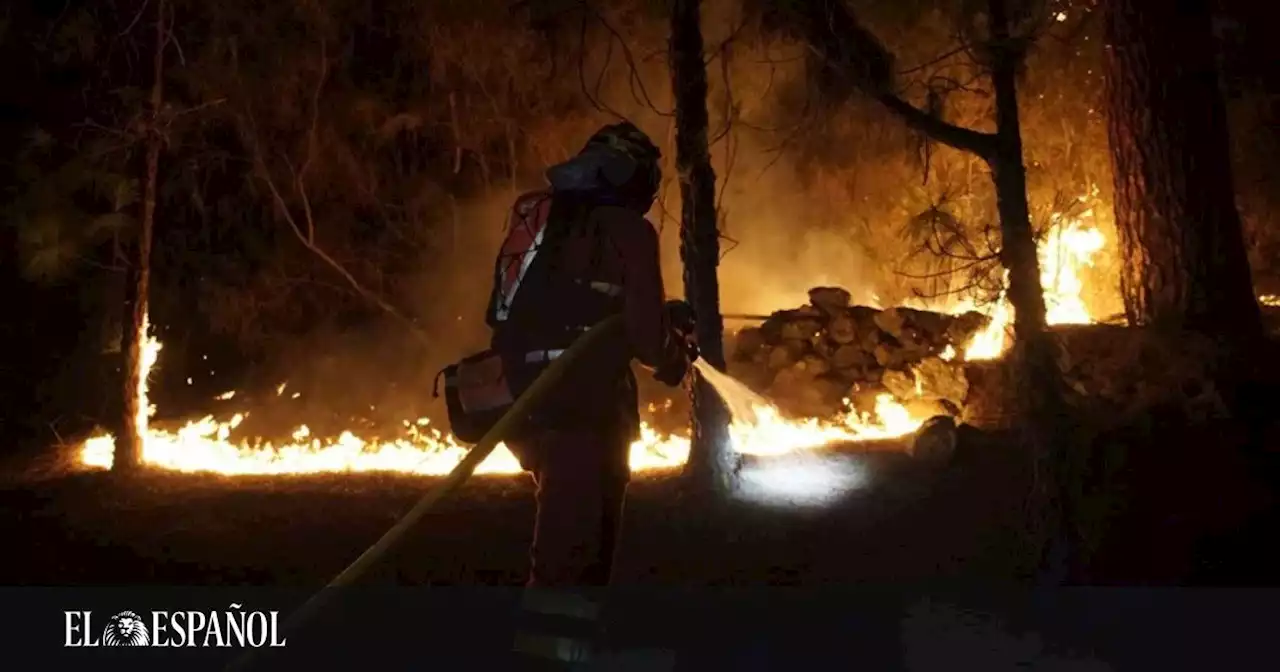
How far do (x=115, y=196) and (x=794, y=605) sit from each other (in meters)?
7.11

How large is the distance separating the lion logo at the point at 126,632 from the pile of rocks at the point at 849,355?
589 centimetres

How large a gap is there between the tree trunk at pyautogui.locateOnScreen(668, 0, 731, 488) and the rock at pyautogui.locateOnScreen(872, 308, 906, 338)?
289 centimetres

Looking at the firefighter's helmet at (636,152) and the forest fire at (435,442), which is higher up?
the firefighter's helmet at (636,152)

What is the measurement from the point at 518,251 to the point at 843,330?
640 centimetres

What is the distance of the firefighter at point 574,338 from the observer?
3492mm

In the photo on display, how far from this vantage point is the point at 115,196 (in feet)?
29.6

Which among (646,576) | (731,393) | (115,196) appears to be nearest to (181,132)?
(115,196)

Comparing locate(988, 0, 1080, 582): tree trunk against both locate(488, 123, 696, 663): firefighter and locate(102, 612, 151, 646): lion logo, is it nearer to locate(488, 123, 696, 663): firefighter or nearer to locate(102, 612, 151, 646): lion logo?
locate(488, 123, 696, 663): firefighter

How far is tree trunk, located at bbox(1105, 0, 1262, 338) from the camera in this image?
6.80 metres

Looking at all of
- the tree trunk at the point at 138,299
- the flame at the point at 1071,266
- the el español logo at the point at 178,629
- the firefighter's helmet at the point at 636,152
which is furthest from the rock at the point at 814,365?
the firefighter's helmet at the point at 636,152

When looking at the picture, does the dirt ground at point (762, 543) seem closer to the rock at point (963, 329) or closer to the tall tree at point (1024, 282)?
the tall tree at point (1024, 282)

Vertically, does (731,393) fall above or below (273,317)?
below

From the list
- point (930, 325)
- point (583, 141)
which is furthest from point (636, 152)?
point (583, 141)

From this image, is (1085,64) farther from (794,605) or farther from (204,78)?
(204,78)
